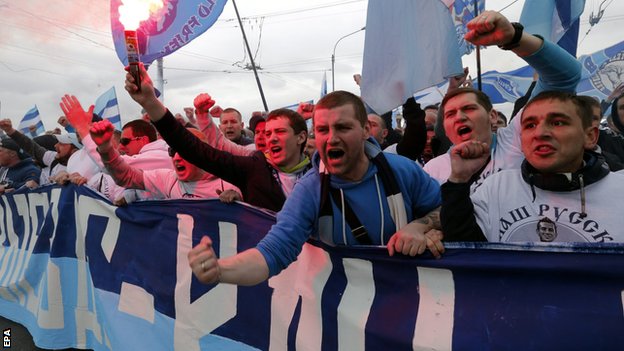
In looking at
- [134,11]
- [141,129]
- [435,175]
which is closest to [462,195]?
[435,175]

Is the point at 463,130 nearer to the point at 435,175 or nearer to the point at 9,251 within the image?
the point at 435,175

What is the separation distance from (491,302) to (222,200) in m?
1.82

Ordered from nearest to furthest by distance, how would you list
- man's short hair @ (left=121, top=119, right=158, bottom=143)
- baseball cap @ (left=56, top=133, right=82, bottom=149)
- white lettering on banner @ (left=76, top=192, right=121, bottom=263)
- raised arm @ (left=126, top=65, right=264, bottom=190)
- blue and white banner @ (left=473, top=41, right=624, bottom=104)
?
raised arm @ (left=126, top=65, right=264, bottom=190) → white lettering on banner @ (left=76, top=192, right=121, bottom=263) → man's short hair @ (left=121, top=119, right=158, bottom=143) → baseball cap @ (left=56, top=133, right=82, bottom=149) → blue and white banner @ (left=473, top=41, right=624, bottom=104)

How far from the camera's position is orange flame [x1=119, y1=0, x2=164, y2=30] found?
2363mm

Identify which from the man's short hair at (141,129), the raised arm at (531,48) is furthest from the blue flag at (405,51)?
the man's short hair at (141,129)

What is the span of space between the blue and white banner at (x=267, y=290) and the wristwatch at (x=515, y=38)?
92cm

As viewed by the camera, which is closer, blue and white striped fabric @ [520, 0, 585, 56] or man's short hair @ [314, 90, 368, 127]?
man's short hair @ [314, 90, 368, 127]

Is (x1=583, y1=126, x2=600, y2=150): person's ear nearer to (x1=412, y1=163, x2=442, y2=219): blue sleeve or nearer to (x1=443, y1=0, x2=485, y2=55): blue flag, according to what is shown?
(x1=412, y1=163, x2=442, y2=219): blue sleeve

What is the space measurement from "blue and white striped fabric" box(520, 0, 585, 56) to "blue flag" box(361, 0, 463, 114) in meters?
1.09

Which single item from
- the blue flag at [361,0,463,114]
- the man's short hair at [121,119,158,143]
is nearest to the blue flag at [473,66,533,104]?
the blue flag at [361,0,463,114]

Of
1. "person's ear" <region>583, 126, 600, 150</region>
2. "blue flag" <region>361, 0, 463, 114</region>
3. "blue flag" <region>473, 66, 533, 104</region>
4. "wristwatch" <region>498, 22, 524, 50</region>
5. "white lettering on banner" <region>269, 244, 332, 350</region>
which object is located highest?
"blue flag" <region>473, 66, 533, 104</region>

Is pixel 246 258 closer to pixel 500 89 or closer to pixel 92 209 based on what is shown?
pixel 92 209

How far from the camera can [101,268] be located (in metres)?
3.86

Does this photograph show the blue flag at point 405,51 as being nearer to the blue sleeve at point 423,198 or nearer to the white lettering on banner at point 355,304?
the blue sleeve at point 423,198
